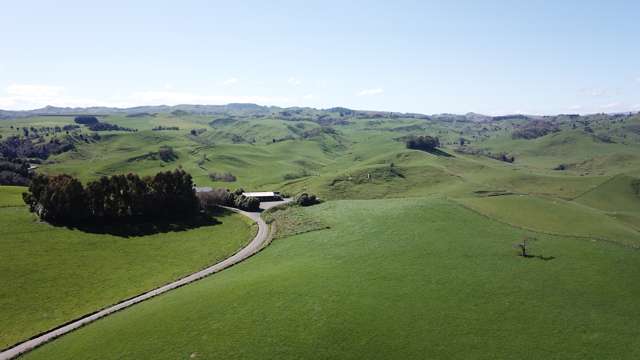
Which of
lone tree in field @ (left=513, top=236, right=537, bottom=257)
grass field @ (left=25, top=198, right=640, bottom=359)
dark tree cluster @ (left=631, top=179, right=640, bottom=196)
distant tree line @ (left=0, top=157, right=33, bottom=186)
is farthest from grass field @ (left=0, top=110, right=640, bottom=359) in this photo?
dark tree cluster @ (left=631, top=179, right=640, bottom=196)

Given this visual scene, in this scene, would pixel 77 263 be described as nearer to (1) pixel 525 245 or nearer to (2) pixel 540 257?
(1) pixel 525 245

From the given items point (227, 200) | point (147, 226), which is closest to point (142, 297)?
point (147, 226)

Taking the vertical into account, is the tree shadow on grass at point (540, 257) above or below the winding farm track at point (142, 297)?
above

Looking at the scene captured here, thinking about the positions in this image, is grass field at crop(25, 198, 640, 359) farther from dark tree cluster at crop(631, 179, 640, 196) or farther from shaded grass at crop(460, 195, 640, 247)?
dark tree cluster at crop(631, 179, 640, 196)

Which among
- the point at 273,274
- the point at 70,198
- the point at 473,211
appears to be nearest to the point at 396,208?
the point at 473,211

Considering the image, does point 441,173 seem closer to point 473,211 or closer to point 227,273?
point 473,211

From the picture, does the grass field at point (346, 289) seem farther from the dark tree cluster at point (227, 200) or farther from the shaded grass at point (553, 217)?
the dark tree cluster at point (227, 200)

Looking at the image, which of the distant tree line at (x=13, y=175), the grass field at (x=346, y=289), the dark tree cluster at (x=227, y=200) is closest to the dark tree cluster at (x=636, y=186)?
the grass field at (x=346, y=289)
